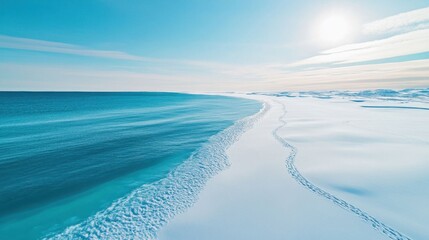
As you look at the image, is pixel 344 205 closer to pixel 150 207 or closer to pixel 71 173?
pixel 150 207

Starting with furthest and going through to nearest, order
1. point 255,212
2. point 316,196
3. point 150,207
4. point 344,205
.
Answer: point 316,196, point 150,207, point 344,205, point 255,212

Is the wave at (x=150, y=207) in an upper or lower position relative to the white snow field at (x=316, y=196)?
lower

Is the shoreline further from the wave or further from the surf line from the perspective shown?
the wave

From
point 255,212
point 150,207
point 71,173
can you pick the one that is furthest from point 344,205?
point 71,173

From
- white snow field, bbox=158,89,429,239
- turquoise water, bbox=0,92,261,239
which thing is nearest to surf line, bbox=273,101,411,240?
white snow field, bbox=158,89,429,239

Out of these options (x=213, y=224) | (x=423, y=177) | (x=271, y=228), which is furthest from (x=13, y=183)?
(x=423, y=177)

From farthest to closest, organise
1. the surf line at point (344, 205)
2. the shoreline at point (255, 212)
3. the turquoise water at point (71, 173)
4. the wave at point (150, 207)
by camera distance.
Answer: the turquoise water at point (71, 173) < the wave at point (150, 207) < the shoreline at point (255, 212) < the surf line at point (344, 205)

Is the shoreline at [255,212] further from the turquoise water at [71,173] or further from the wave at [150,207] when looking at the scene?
the turquoise water at [71,173]

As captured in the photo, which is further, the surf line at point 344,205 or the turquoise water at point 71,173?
the turquoise water at point 71,173

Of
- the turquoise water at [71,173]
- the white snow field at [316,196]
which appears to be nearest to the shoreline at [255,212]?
the white snow field at [316,196]
